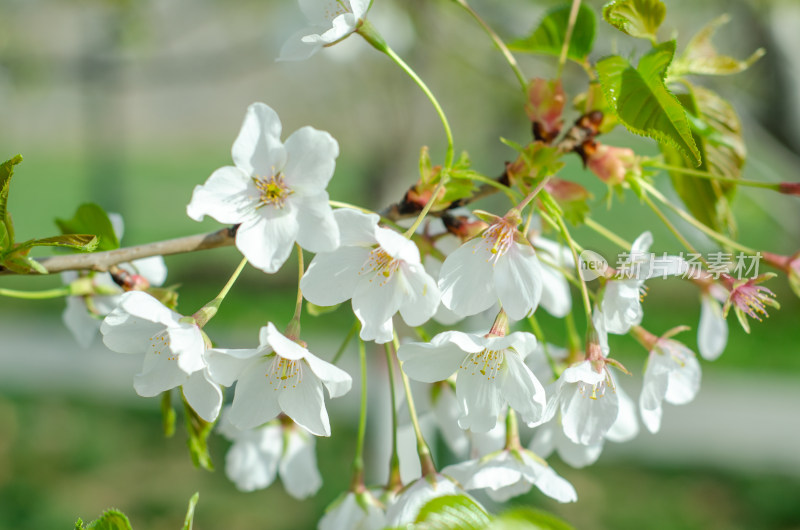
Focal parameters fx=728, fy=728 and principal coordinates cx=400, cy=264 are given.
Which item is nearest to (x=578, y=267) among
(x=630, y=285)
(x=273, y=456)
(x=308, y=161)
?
(x=630, y=285)

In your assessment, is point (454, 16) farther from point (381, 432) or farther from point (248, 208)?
point (248, 208)

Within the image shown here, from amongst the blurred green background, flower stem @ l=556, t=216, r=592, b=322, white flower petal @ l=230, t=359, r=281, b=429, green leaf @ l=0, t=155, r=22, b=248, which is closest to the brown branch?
green leaf @ l=0, t=155, r=22, b=248

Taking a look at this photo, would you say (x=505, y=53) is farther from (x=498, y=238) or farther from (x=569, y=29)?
(x=498, y=238)

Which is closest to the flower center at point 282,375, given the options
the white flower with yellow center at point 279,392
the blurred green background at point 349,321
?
the white flower with yellow center at point 279,392

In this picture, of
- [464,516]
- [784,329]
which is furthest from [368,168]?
[464,516]

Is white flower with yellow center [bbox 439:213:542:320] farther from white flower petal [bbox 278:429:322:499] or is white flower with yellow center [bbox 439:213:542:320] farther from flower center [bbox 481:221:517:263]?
white flower petal [bbox 278:429:322:499]
